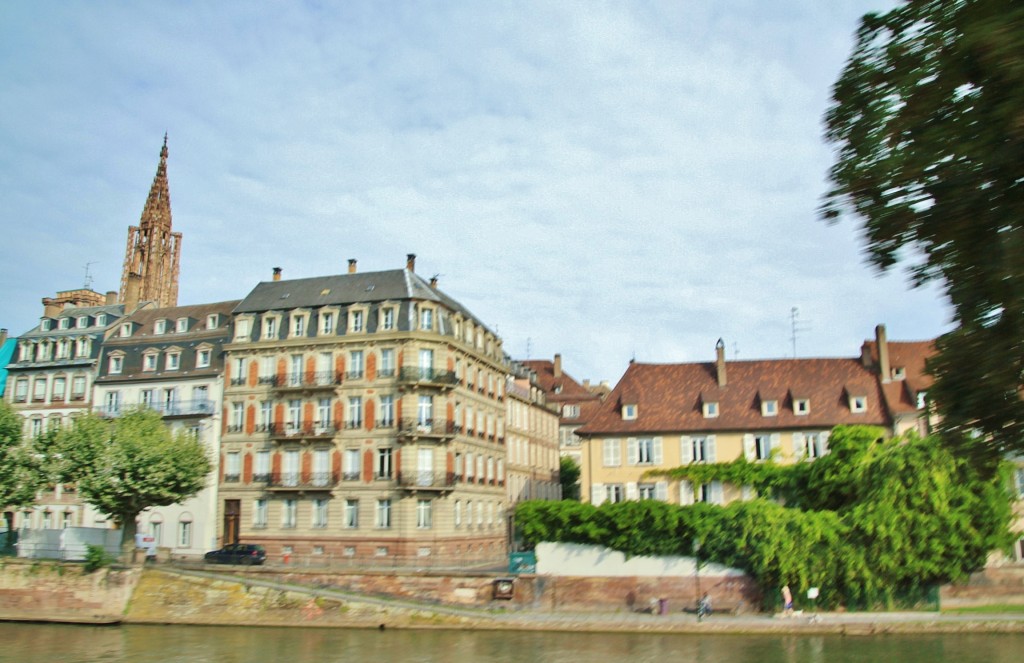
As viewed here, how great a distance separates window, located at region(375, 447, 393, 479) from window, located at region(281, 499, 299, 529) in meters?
5.20

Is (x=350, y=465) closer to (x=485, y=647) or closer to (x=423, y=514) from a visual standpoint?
(x=423, y=514)

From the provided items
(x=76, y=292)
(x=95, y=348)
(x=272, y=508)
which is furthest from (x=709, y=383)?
(x=76, y=292)

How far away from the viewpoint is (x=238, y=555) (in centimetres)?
4569

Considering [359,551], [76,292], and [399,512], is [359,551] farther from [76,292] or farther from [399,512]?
[76,292]

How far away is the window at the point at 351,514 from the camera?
49.8m

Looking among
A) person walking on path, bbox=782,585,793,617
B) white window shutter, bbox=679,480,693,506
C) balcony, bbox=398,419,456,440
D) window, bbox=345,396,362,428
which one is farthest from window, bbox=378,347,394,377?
person walking on path, bbox=782,585,793,617

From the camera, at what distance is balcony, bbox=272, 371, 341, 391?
5134cm

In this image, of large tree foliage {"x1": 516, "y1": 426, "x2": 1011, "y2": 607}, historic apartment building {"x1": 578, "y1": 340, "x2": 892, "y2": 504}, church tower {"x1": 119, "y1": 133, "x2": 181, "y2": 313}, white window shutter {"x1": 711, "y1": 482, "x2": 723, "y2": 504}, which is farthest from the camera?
church tower {"x1": 119, "y1": 133, "x2": 181, "y2": 313}

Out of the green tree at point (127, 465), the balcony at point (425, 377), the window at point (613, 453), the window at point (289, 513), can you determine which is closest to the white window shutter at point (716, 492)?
the window at point (613, 453)

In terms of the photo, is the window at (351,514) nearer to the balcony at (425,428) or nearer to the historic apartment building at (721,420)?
the balcony at (425,428)

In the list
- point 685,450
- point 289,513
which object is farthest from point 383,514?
point 685,450

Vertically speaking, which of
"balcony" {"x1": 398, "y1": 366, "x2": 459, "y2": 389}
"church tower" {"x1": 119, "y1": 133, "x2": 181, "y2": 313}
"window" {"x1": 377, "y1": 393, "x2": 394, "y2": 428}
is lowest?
"window" {"x1": 377, "y1": 393, "x2": 394, "y2": 428}

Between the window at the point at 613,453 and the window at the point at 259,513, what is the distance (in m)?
19.6

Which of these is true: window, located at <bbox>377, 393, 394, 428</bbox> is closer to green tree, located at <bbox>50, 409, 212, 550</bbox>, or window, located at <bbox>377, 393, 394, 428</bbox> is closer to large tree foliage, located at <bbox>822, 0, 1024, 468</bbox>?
green tree, located at <bbox>50, 409, 212, 550</bbox>
